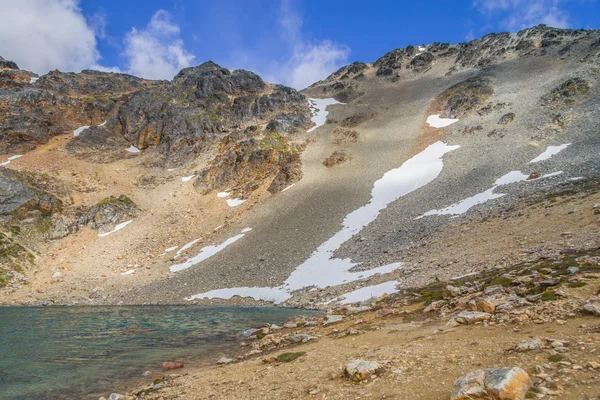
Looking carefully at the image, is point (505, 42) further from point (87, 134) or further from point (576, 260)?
point (87, 134)

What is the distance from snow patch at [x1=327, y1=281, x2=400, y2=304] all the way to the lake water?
138 inches

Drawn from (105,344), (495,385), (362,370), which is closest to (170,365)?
(105,344)

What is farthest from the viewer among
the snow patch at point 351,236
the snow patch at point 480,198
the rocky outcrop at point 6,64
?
the rocky outcrop at point 6,64

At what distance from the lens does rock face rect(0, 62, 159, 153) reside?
74625 mm

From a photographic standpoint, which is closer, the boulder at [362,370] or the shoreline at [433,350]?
the shoreline at [433,350]

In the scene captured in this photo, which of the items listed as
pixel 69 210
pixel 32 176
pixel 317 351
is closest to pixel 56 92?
pixel 32 176

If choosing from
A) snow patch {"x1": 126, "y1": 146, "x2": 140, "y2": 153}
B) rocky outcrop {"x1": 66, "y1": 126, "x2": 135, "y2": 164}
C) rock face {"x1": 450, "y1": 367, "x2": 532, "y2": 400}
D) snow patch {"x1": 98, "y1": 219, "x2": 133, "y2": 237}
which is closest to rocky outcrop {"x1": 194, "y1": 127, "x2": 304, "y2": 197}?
snow patch {"x1": 98, "y1": 219, "x2": 133, "y2": 237}

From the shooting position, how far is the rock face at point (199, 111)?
264 feet

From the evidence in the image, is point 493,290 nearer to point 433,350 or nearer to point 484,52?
point 433,350

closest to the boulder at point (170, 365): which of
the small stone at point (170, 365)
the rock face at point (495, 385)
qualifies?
the small stone at point (170, 365)

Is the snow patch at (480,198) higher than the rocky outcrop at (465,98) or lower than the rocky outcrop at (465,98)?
Answer: lower

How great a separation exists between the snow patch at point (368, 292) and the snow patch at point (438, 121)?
55.0 m

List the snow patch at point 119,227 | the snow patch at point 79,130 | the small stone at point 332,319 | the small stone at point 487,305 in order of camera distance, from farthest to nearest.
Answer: the snow patch at point 79,130 < the snow patch at point 119,227 < the small stone at point 332,319 < the small stone at point 487,305

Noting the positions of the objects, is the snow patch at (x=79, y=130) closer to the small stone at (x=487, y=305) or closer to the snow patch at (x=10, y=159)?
the snow patch at (x=10, y=159)
